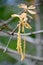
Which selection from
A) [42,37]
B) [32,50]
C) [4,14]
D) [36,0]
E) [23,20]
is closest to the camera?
[23,20]

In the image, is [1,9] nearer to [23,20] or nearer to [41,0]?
[41,0]

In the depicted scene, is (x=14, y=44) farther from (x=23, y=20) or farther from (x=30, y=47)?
(x=23, y=20)

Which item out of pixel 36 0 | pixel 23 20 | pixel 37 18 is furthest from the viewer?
pixel 37 18

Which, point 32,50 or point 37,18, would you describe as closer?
point 37,18

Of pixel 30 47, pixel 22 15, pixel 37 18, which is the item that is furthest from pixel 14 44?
pixel 22 15

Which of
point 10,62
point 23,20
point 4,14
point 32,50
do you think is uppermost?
point 4,14

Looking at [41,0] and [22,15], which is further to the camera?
[41,0]

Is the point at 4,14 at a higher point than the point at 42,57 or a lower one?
higher

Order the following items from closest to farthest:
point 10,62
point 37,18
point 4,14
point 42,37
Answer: point 37,18, point 42,37, point 4,14, point 10,62

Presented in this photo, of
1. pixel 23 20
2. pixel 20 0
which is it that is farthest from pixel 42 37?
pixel 23 20
